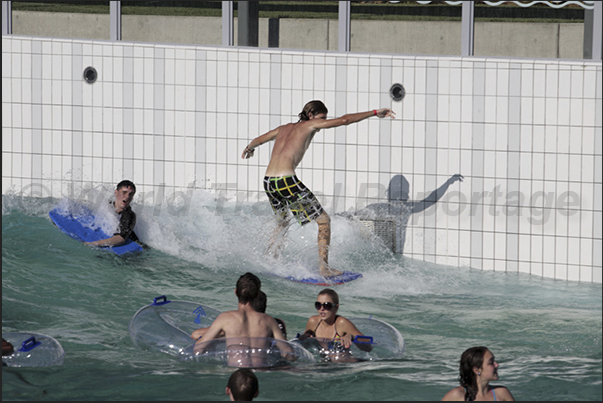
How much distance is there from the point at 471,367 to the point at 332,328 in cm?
159

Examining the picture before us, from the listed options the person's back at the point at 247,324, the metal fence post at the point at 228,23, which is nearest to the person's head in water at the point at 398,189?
the metal fence post at the point at 228,23

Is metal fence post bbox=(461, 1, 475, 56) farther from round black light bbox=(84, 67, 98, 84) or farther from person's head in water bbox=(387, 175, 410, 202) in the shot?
round black light bbox=(84, 67, 98, 84)

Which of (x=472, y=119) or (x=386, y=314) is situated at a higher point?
(x=472, y=119)

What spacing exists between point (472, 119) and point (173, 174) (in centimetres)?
375

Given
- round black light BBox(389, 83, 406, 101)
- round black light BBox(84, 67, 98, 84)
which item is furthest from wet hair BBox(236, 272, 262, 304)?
round black light BBox(84, 67, 98, 84)

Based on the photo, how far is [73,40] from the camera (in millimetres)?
10336

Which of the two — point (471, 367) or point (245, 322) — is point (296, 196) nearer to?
point (245, 322)

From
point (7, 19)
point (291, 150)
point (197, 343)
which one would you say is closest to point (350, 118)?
point (291, 150)

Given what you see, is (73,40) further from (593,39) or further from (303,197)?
(593,39)

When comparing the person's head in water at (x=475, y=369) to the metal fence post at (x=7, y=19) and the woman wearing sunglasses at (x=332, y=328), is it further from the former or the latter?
the metal fence post at (x=7, y=19)

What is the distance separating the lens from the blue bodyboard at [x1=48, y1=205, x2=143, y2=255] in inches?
340

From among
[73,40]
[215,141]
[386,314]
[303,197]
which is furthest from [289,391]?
[73,40]

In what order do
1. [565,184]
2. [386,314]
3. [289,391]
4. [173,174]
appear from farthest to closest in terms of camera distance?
1. [173,174]
2. [565,184]
3. [386,314]
4. [289,391]

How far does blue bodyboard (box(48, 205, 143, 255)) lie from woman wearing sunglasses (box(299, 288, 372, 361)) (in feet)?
10.4
